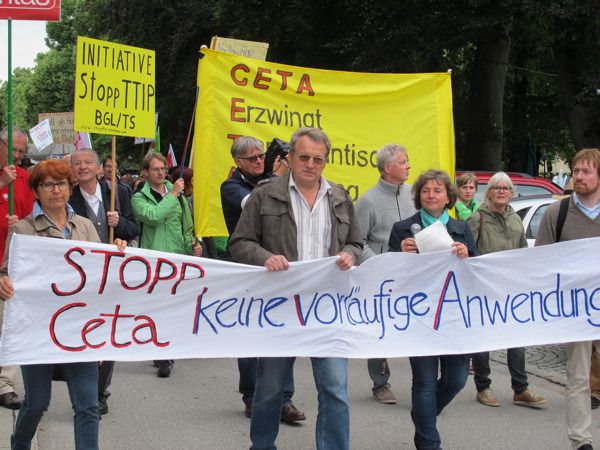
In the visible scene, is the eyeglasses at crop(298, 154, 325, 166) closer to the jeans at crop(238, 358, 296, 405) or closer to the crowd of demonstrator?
the crowd of demonstrator

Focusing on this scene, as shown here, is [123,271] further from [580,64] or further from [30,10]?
[580,64]

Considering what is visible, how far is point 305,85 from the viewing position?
831 centimetres

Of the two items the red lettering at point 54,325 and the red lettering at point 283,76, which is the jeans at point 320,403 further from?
the red lettering at point 283,76

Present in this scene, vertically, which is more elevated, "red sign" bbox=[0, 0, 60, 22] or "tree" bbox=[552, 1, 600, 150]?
"tree" bbox=[552, 1, 600, 150]

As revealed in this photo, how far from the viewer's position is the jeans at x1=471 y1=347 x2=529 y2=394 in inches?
294

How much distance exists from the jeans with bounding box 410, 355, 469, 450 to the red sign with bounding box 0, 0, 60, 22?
3036mm

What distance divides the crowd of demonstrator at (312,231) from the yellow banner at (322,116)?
0.47 meters

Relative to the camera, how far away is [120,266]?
524cm

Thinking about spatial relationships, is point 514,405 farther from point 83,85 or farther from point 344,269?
point 83,85

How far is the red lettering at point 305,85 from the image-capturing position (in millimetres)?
8297

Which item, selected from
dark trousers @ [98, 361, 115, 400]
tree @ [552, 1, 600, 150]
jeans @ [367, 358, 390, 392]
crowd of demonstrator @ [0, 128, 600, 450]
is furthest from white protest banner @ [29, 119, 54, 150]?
jeans @ [367, 358, 390, 392]

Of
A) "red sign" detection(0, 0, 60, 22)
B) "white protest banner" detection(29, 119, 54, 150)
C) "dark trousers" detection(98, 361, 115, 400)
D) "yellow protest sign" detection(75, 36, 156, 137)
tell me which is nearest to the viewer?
"red sign" detection(0, 0, 60, 22)

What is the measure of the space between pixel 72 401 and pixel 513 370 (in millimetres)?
3805

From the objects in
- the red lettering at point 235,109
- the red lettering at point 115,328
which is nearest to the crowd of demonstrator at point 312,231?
the red lettering at point 115,328
